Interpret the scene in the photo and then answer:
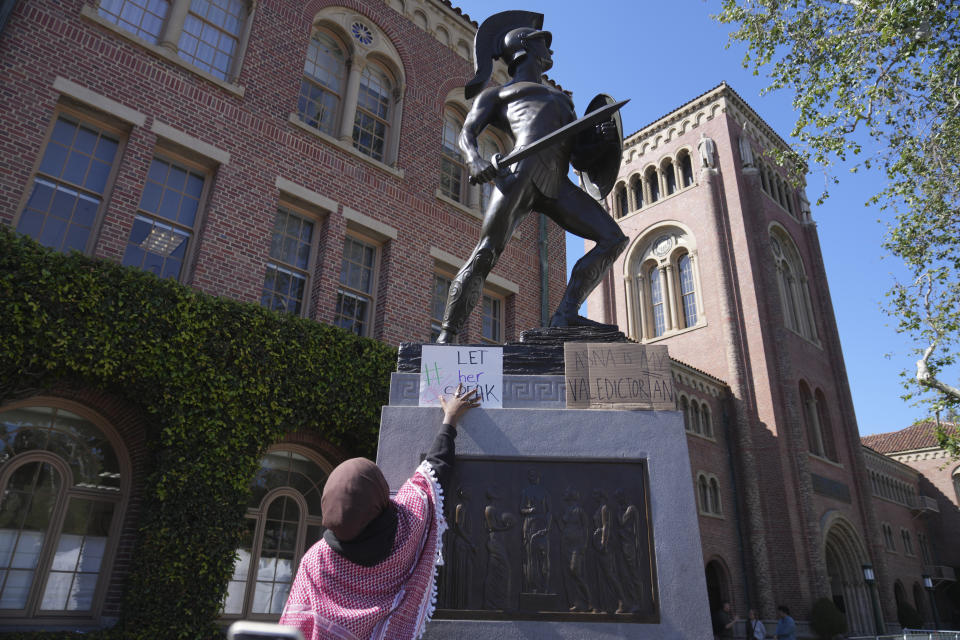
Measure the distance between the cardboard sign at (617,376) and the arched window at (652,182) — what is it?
104ft

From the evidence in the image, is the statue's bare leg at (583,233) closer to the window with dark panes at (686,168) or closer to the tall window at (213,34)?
the tall window at (213,34)

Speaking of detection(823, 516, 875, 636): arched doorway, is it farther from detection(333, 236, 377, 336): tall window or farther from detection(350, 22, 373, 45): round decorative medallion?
detection(350, 22, 373, 45): round decorative medallion

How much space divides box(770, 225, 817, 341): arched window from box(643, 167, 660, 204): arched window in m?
6.21

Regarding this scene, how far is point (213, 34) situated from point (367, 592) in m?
12.0

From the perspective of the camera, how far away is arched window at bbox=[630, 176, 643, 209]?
3431 cm

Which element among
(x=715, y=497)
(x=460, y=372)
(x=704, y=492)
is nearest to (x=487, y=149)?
(x=460, y=372)

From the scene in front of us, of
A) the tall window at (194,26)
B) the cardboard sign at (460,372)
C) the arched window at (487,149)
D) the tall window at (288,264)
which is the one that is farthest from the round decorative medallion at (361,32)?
the cardboard sign at (460,372)

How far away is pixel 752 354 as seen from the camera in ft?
88.1

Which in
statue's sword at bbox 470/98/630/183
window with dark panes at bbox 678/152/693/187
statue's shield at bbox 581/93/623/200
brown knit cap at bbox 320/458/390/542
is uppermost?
window with dark panes at bbox 678/152/693/187

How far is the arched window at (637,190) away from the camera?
34312mm

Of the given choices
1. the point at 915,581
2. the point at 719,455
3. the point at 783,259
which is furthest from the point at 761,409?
the point at 915,581

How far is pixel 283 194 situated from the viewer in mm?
11242

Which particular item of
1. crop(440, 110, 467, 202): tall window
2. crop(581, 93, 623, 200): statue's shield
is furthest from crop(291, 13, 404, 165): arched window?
crop(581, 93, 623, 200): statue's shield

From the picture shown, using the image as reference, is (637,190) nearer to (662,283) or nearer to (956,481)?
(662,283)
